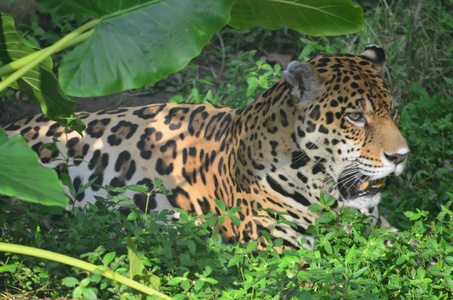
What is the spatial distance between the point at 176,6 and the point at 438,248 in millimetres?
1994

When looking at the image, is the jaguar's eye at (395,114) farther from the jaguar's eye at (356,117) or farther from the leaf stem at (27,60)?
the leaf stem at (27,60)

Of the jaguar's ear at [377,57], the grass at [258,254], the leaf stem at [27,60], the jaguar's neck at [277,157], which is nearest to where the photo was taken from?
the leaf stem at [27,60]

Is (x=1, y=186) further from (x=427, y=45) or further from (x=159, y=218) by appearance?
(x=427, y=45)

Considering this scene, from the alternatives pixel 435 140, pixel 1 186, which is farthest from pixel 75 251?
pixel 435 140

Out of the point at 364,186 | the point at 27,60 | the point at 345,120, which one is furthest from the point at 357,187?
the point at 27,60

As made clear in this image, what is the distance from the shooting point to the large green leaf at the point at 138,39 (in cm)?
275

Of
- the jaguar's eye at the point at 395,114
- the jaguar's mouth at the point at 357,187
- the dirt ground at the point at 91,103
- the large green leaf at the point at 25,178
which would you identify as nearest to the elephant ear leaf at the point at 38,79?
the large green leaf at the point at 25,178

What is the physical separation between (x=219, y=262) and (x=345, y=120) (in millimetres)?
1335

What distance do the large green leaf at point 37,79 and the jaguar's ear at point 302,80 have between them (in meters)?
1.42

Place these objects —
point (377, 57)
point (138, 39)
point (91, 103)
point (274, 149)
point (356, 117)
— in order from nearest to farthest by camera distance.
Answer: point (138, 39) → point (356, 117) → point (274, 149) → point (377, 57) → point (91, 103)

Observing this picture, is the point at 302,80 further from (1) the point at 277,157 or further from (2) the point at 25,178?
(2) the point at 25,178

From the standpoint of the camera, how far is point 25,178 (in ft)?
7.93

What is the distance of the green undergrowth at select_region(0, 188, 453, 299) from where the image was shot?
3.24m

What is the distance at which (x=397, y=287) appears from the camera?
140 inches
